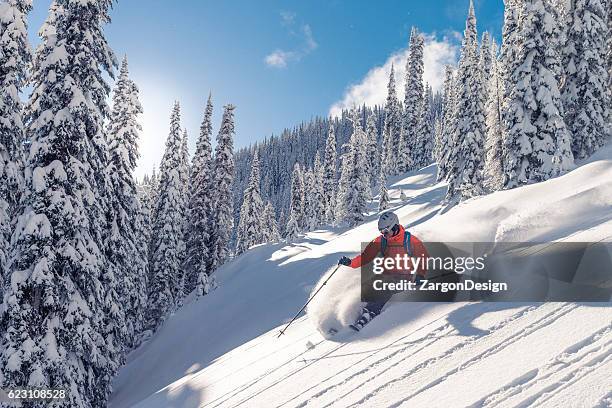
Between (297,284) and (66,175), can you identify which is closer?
(66,175)

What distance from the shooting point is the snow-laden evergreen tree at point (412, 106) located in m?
64.0

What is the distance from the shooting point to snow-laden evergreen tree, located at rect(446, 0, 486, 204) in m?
34.7

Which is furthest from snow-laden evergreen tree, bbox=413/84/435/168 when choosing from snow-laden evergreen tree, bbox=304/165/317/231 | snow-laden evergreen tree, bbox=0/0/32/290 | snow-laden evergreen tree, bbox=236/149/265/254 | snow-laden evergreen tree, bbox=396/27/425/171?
snow-laden evergreen tree, bbox=0/0/32/290

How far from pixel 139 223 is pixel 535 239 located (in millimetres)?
22683

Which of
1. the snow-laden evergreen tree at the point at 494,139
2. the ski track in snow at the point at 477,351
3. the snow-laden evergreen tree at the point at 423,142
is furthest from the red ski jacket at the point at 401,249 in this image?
the snow-laden evergreen tree at the point at 423,142

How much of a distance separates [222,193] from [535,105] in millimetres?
24740

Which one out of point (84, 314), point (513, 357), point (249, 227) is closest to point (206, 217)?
point (249, 227)

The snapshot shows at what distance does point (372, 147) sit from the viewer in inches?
3061

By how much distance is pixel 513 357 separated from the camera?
16.5ft

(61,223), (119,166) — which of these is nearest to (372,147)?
(119,166)

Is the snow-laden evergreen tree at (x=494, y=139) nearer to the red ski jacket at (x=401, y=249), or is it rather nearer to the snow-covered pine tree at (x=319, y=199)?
the red ski jacket at (x=401, y=249)

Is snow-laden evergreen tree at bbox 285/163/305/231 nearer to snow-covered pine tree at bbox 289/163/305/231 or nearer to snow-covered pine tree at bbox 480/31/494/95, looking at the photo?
snow-covered pine tree at bbox 289/163/305/231

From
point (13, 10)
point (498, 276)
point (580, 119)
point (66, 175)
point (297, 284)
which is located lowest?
point (297, 284)

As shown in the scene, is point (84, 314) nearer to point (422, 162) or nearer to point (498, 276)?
point (498, 276)
